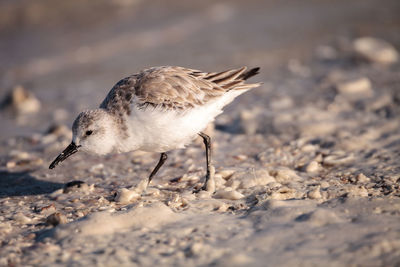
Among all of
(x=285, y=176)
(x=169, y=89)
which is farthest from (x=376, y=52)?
(x=169, y=89)

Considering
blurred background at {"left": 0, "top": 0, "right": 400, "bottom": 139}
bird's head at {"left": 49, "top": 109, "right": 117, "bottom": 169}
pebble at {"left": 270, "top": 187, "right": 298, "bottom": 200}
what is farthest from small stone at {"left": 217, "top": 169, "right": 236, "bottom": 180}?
blurred background at {"left": 0, "top": 0, "right": 400, "bottom": 139}

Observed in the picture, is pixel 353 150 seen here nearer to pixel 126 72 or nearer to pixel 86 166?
pixel 86 166

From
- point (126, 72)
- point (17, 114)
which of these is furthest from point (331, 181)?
point (126, 72)

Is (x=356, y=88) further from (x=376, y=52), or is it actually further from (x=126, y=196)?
(x=126, y=196)

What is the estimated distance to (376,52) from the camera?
1025cm

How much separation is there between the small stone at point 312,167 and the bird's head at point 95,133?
7.91 feet

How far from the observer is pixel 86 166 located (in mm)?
6535

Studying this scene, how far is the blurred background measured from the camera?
434 inches

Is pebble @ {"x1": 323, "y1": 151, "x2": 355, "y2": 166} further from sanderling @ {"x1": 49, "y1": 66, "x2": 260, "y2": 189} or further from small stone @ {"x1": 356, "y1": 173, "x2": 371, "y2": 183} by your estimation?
sanderling @ {"x1": 49, "y1": 66, "x2": 260, "y2": 189}

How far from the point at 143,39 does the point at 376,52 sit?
322 inches

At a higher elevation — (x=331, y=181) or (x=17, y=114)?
(x=17, y=114)

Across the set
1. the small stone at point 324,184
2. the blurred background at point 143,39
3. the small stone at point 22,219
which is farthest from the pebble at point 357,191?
the blurred background at point 143,39

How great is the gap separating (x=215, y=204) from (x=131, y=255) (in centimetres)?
124

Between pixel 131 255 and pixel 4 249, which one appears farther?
pixel 4 249
